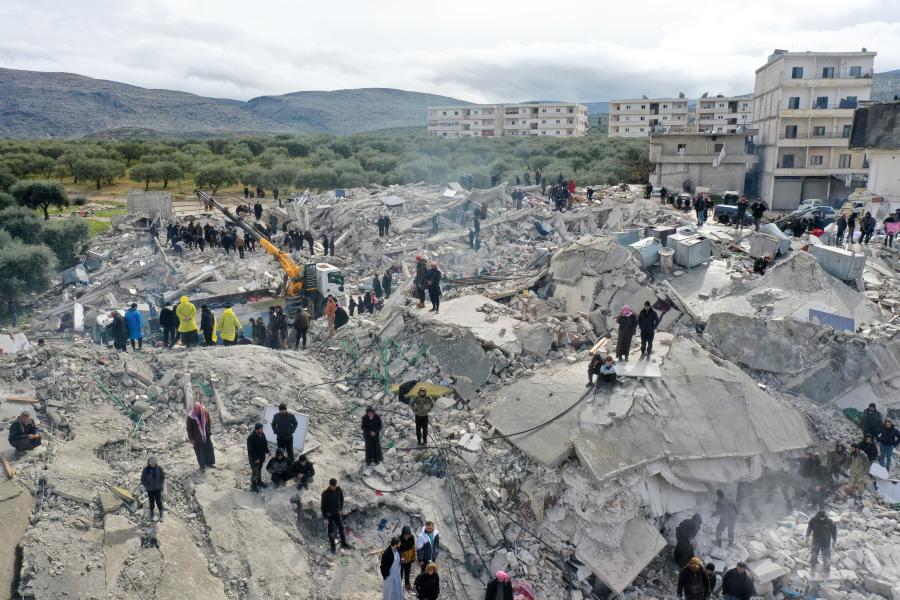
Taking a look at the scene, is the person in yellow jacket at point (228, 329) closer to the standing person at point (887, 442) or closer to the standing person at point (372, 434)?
the standing person at point (372, 434)

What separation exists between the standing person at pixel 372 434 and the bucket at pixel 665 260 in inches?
359

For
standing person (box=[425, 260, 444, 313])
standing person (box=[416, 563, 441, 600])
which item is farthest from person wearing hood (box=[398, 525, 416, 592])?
standing person (box=[425, 260, 444, 313])

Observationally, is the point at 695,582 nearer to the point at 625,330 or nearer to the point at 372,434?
the point at 625,330

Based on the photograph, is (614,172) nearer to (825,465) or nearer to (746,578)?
(825,465)

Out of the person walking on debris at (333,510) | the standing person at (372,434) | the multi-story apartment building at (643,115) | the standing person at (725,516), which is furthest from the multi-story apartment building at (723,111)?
the person walking on debris at (333,510)

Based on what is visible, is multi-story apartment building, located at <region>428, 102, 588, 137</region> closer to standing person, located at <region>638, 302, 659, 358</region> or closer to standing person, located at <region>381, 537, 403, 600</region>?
standing person, located at <region>638, 302, 659, 358</region>

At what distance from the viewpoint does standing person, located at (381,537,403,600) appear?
6.93 metres

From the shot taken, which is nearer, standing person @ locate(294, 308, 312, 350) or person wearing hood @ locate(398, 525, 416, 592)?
person wearing hood @ locate(398, 525, 416, 592)

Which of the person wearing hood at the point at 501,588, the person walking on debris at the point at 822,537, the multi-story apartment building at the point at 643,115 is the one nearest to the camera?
the person wearing hood at the point at 501,588

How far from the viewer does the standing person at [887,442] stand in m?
10.5

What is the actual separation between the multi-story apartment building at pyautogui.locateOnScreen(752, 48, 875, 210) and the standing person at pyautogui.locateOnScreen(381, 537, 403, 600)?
125 ft

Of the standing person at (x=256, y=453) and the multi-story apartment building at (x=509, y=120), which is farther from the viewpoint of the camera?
the multi-story apartment building at (x=509, y=120)

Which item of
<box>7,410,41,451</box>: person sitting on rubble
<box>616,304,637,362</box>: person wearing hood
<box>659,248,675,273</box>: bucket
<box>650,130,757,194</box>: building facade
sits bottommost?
<box>7,410,41,451</box>: person sitting on rubble

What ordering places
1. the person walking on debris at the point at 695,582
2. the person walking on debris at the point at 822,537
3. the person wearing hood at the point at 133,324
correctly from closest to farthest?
the person walking on debris at the point at 695,582
the person walking on debris at the point at 822,537
the person wearing hood at the point at 133,324
